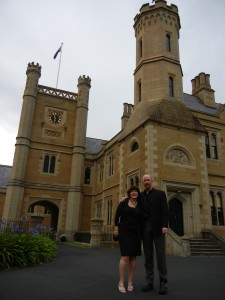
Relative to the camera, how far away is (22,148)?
1005 inches

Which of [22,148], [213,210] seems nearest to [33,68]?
[22,148]

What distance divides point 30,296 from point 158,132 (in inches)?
528

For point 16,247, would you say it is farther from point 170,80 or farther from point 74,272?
point 170,80

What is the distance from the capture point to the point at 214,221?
1731 centimetres

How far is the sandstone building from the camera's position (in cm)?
1592

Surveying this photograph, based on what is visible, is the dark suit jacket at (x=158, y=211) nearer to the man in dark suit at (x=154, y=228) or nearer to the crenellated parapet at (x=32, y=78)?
the man in dark suit at (x=154, y=228)

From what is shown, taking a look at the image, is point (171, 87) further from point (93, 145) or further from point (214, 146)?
point (93, 145)

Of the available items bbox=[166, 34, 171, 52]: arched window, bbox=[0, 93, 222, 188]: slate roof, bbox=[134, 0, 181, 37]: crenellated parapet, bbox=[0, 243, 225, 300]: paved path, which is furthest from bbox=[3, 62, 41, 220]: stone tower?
bbox=[0, 243, 225, 300]: paved path

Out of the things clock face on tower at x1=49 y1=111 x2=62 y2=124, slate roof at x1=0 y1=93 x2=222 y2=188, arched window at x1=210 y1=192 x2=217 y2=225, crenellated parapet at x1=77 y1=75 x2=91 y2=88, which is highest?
crenellated parapet at x1=77 y1=75 x2=91 y2=88

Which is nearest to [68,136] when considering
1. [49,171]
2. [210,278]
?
[49,171]

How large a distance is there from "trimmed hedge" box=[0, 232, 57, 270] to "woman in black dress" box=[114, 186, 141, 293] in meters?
3.79

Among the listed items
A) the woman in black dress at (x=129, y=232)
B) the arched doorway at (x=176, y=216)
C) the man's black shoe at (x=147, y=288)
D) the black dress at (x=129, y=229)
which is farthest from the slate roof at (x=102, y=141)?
the man's black shoe at (x=147, y=288)

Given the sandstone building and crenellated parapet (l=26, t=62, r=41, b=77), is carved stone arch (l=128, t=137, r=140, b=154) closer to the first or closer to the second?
the sandstone building

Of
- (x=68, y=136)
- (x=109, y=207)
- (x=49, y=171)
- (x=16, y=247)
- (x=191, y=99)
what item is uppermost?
(x=191, y=99)
